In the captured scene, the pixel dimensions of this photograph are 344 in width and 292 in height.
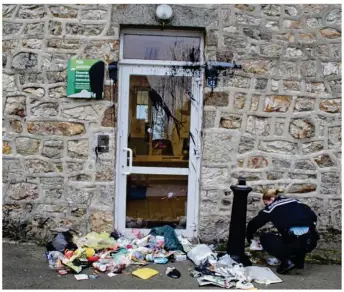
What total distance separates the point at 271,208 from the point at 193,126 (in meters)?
1.35

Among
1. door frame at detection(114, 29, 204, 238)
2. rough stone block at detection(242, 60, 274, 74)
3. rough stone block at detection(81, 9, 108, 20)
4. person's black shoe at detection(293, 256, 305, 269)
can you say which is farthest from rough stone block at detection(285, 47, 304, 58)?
person's black shoe at detection(293, 256, 305, 269)

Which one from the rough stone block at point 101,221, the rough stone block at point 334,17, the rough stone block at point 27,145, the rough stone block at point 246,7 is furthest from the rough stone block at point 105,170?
the rough stone block at point 334,17

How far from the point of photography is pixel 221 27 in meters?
5.14

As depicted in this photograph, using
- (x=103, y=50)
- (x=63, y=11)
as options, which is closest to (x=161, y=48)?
(x=103, y=50)

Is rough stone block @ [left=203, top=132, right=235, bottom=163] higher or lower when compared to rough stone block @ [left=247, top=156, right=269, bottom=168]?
higher

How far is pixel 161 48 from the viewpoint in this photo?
5297 mm

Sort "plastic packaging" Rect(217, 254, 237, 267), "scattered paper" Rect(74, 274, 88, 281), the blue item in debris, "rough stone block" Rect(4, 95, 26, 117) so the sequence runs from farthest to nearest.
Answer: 1. the blue item in debris
2. "rough stone block" Rect(4, 95, 26, 117)
3. "plastic packaging" Rect(217, 254, 237, 267)
4. "scattered paper" Rect(74, 274, 88, 281)

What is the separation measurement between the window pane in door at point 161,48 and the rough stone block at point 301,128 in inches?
53.0

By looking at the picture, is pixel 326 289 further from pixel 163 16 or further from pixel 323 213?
pixel 163 16

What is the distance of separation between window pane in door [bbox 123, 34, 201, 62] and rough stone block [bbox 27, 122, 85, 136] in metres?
1.08

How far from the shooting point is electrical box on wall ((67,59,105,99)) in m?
5.10

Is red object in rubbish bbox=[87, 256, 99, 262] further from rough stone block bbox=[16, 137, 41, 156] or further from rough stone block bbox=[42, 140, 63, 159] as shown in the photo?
rough stone block bbox=[16, 137, 41, 156]

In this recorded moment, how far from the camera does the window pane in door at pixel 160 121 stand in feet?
17.4

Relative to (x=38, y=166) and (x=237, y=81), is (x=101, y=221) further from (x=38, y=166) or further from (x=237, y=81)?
(x=237, y=81)
